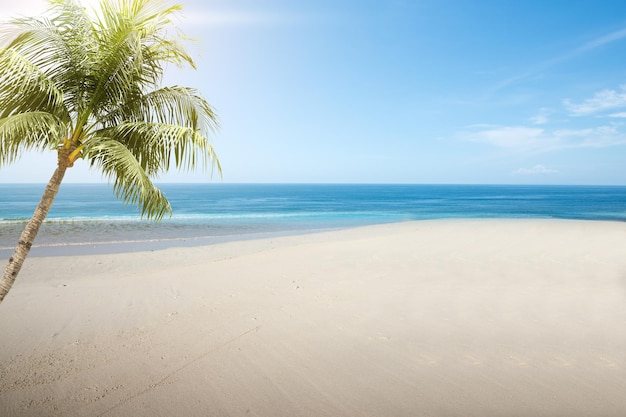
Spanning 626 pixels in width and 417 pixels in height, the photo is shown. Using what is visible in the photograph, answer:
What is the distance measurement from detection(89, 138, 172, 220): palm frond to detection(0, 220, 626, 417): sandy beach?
256 cm

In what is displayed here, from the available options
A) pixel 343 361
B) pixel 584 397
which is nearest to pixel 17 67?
pixel 343 361

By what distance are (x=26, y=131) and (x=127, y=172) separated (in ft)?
4.25

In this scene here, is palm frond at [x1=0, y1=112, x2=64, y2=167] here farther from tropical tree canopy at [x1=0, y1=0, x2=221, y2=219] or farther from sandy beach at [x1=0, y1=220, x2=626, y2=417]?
sandy beach at [x1=0, y1=220, x2=626, y2=417]

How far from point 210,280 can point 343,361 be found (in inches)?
245

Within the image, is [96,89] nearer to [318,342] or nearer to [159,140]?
[159,140]

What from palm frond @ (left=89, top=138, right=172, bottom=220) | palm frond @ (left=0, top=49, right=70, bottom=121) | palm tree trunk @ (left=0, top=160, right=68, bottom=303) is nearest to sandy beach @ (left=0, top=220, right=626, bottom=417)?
palm tree trunk @ (left=0, top=160, right=68, bottom=303)

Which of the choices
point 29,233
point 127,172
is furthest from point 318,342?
point 29,233

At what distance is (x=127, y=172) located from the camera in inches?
206

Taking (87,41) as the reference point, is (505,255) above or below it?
below

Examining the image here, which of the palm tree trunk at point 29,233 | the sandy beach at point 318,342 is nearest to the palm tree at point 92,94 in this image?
the palm tree trunk at point 29,233

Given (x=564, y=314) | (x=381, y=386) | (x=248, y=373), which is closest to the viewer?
(x=381, y=386)

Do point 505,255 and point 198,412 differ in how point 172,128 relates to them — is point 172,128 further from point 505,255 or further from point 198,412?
point 505,255

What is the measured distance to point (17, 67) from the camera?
5.21 meters

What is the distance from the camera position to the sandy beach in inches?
191
